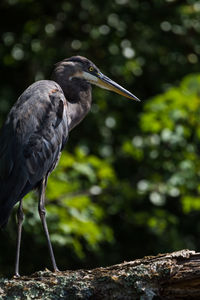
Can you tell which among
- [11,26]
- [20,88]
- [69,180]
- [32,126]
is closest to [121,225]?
[69,180]

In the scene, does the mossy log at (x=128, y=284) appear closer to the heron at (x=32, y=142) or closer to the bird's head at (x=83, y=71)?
the heron at (x=32, y=142)

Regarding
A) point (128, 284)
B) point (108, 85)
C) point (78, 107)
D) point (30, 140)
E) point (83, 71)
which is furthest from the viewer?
point (108, 85)

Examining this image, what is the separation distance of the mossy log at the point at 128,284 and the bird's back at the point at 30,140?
0.85 m

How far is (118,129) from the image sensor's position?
7.73 m

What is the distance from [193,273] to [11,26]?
16.6 ft

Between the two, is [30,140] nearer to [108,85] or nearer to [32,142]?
[32,142]

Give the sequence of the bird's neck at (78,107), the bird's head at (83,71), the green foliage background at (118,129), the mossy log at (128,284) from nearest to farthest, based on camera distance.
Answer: the mossy log at (128,284)
the bird's neck at (78,107)
the bird's head at (83,71)
the green foliage background at (118,129)

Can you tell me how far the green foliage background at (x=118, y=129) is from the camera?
21.1 feet

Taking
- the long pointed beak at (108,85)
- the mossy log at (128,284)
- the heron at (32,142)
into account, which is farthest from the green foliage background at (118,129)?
the mossy log at (128,284)

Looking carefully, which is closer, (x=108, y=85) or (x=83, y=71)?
(x=83, y=71)

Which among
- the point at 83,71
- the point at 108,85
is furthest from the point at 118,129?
the point at 83,71

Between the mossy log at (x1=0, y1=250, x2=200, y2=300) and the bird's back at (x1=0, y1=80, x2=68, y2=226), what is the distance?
0.85m

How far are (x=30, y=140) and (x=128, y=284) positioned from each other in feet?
5.09

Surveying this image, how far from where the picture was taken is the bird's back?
433 centimetres
